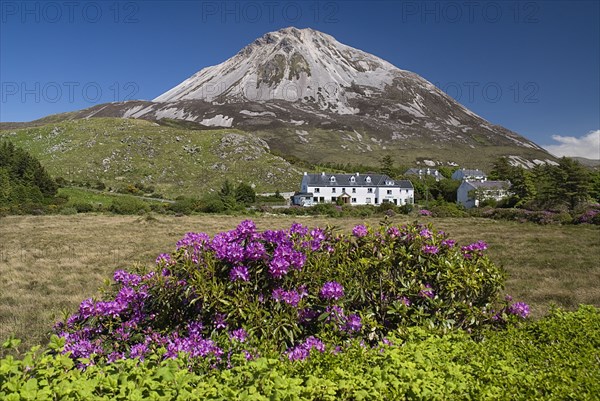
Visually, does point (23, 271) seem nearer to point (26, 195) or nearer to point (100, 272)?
point (100, 272)

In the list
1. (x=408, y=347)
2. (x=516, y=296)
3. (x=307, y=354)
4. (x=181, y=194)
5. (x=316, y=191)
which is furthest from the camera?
(x=316, y=191)

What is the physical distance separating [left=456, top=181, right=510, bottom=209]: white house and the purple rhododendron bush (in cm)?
7809

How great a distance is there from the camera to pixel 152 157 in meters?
86.6

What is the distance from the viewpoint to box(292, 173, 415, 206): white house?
83.6 m

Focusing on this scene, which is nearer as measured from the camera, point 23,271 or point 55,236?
point 23,271

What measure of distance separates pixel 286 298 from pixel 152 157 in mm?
88471

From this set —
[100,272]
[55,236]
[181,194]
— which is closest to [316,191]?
[181,194]

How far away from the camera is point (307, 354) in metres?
4.88

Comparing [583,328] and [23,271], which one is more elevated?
[583,328]

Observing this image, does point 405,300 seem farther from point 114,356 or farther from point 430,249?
point 114,356

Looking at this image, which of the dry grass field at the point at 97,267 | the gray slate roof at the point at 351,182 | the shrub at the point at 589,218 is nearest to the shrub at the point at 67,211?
the dry grass field at the point at 97,267

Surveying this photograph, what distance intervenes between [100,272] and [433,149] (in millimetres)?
192386

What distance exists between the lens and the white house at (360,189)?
83.6 meters

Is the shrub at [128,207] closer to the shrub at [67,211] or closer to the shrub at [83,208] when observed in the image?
the shrub at [83,208]
